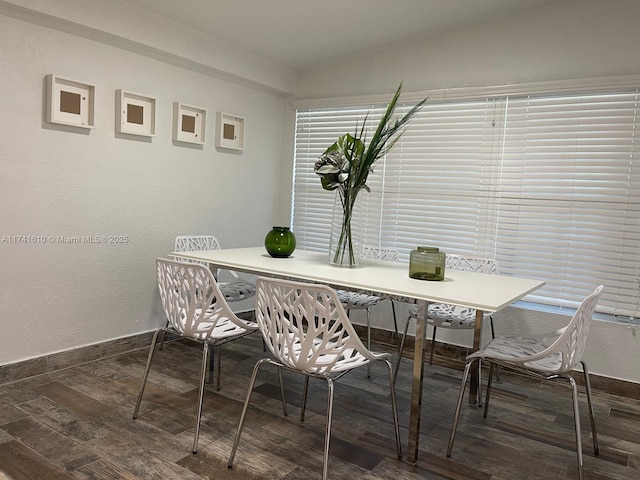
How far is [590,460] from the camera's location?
2305mm

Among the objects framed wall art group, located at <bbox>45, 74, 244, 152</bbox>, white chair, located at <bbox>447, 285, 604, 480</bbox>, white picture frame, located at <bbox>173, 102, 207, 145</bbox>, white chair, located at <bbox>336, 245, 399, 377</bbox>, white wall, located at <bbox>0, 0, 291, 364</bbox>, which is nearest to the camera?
white chair, located at <bbox>447, 285, 604, 480</bbox>

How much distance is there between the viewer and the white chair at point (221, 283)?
10.8 ft

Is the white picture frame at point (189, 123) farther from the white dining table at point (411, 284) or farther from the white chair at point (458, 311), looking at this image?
the white chair at point (458, 311)

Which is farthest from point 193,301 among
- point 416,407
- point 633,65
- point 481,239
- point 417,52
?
point 633,65

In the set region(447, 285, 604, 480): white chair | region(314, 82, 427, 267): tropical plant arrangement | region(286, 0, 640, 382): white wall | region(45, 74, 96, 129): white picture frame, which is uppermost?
region(286, 0, 640, 382): white wall

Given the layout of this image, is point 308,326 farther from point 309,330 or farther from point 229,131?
point 229,131

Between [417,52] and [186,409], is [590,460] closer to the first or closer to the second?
[186,409]

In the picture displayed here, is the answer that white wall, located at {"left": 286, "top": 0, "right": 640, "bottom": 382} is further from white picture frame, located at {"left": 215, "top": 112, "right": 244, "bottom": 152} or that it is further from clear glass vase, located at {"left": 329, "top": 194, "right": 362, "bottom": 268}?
clear glass vase, located at {"left": 329, "top": 194, "right": 362, "bottom": 268}

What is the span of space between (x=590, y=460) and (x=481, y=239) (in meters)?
1.67

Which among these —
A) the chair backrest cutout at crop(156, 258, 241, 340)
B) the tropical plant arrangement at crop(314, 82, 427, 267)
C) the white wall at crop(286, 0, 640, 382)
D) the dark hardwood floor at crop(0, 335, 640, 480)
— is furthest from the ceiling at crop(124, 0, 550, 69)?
the dark hardwood floor at crop(0, 335, 640, 480)

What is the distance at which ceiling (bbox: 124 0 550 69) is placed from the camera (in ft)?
10.5

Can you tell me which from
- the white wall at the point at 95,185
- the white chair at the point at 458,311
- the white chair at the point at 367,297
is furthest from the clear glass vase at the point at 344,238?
the white wall at the point at 95,185

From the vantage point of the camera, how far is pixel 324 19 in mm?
3420

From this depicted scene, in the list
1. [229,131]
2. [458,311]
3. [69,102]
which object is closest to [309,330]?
[458,311]
